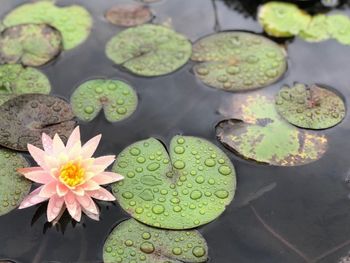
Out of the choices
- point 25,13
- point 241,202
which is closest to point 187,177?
point 241,202

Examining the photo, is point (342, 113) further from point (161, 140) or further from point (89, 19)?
point (89, 19)

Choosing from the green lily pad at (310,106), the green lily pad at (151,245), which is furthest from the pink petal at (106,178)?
the green lily pad at (310,106)

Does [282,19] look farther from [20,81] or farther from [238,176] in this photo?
[20,81]

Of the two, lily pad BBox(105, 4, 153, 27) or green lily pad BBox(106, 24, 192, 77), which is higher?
lily pad BBox(105, 4, 153, 27)

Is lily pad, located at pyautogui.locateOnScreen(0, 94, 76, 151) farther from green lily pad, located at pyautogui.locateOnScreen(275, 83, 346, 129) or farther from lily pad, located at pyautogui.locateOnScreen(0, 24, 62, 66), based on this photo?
green lily pad, located at pyautogui.locateOnScreen(275, 83, 346, 129)

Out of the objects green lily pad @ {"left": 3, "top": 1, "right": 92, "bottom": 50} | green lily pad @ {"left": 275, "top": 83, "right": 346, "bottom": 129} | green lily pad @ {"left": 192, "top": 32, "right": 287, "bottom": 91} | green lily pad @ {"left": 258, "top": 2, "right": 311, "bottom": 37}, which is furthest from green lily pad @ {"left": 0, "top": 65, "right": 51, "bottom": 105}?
green lily pad @ {"left": 258, "top": 2, "right": 311, "bottom": 37}

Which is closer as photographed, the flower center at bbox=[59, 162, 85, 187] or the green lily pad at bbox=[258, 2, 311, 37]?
the flower center at bbox=[59, 162, 85, 187]

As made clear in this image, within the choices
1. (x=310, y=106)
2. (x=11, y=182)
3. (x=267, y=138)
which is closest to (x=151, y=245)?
(x=11, y=182)

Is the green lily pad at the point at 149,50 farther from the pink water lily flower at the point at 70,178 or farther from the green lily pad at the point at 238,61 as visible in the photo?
the pink water lily flower at the point at 70,178
